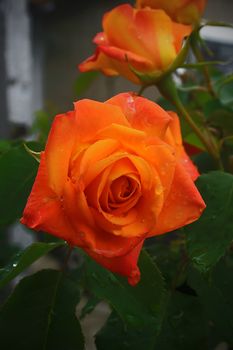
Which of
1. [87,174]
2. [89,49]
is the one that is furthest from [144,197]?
[89,49]

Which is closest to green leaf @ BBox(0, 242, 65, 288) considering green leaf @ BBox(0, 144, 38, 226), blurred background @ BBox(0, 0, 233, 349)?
green leaf @ BBox(0, 144, 38, 226)

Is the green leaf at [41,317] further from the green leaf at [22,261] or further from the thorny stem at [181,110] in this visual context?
the thorny stem at [181,110]

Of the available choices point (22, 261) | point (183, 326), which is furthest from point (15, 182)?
point (183, 326)

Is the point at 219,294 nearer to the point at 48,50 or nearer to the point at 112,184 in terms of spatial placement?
the point at 112,184

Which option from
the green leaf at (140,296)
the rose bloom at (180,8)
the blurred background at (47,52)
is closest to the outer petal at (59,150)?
the green leaf at (140,296)

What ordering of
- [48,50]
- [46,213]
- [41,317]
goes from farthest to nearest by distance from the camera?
[48,50] → [41,317] → [46,213]

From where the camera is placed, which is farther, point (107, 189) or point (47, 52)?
point (47, 52)

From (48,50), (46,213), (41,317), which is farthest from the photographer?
(48,50)
